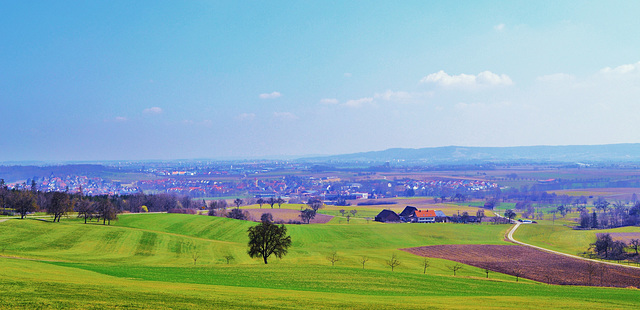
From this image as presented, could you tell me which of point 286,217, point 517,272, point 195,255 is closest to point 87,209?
point 195,255

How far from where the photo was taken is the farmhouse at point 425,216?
15838 cm

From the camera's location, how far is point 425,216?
160125 millimetres

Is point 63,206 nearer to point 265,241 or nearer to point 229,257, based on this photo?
point 229,257

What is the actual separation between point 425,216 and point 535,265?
9120 centimetres

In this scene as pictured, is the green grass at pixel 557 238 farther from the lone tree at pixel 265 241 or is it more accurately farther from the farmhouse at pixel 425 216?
the lone tree at pixel 265 241

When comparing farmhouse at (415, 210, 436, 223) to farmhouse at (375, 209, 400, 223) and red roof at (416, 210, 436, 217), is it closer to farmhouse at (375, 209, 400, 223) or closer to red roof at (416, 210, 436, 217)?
red roof at (416, 210, 436, 217)

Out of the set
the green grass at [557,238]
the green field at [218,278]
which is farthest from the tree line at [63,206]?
the green grass at [557,238]

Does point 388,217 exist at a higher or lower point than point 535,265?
lower

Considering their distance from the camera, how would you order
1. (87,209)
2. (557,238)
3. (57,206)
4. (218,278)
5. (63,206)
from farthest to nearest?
(557,238) → (87,209) → (63,206) → (57,206) → (218,278)

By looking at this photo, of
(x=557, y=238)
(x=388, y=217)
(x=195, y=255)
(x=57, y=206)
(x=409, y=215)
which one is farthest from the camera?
(x=409, y=215)

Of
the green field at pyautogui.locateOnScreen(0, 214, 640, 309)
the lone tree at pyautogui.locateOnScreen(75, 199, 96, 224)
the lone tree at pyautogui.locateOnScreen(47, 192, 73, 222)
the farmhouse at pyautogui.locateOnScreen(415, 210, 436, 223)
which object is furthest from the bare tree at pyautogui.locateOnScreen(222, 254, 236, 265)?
the farmhouse at pyautogui.locateOnScreen(415, 210, 436, 223)

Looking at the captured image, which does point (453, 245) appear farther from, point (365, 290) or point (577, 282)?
A: point (365, 290)

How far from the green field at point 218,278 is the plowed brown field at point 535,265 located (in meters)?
4.97

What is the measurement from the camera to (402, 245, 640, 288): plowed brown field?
58.5m
